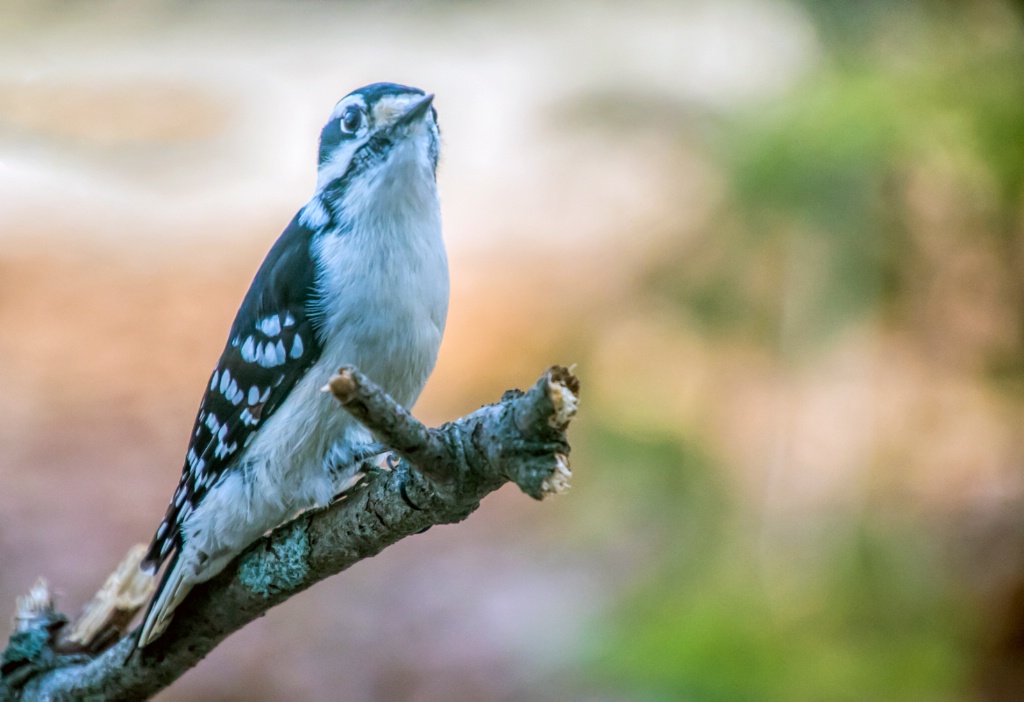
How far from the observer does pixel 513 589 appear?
5105mm

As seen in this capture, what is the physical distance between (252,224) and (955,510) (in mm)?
5488

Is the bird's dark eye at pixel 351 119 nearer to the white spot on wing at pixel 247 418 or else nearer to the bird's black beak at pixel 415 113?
the bird's black beak at pixel 415 113

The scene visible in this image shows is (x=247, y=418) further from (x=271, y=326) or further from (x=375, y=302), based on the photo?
(x=375, y=302)

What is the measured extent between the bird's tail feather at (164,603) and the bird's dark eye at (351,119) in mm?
1006

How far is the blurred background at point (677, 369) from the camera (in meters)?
3.60

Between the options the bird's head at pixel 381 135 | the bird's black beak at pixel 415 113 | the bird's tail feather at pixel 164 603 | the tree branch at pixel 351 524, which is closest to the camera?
the tree branch at pixel 351 524

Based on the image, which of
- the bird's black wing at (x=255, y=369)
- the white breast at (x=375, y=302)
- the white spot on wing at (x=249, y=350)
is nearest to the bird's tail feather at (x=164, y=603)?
the bird's black wing at (x=255, y=369)

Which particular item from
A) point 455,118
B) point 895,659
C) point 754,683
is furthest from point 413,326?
point 455,118

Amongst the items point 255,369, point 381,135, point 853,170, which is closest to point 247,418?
point 255,369

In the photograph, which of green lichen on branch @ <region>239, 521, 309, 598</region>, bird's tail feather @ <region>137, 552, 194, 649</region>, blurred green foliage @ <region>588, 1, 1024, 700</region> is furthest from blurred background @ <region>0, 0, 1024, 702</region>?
bird's tail feather @ <region>137, 552, 194, 649</region>

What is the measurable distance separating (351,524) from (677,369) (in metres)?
2.98

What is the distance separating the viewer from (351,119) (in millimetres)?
2117

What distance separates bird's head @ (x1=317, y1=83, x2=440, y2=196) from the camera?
2051 mm

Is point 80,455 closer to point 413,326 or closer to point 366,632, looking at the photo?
point 366,632
